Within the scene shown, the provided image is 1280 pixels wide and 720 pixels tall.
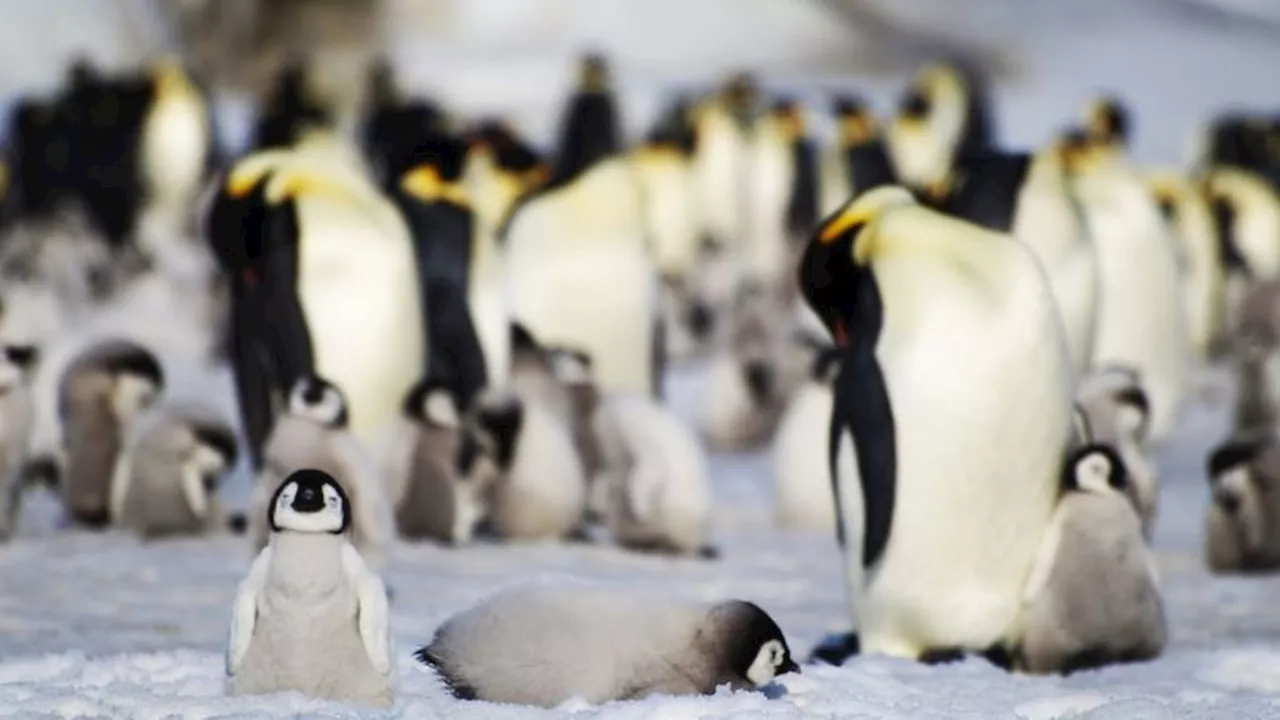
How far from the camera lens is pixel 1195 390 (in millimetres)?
11961

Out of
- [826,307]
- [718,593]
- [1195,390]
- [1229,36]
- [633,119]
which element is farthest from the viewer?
[1229,36]

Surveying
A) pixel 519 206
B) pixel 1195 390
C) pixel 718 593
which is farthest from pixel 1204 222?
pixel 718 593

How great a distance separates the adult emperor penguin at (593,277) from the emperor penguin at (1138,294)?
1895mm

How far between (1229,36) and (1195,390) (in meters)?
19.0

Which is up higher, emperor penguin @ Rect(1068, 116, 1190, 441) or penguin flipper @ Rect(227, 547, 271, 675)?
emperor penguin @ Rect(1068, 116, 1190, 441)

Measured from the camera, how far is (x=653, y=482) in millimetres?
6434

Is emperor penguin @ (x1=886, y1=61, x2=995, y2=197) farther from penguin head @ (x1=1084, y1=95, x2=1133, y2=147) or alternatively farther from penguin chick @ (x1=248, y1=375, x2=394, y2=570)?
penguin chick @ (x1=248, y1=375, x2=394, y2=570)

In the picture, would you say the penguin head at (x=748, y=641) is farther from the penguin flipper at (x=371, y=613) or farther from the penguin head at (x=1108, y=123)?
the penguin head at (x=1108, y=123)

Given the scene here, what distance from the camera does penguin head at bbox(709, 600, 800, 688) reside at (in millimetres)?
3873

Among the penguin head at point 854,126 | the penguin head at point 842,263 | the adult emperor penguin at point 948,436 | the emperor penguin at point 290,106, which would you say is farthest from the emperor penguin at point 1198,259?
the adult emperor penguin at point 948,436

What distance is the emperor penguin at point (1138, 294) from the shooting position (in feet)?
31.4

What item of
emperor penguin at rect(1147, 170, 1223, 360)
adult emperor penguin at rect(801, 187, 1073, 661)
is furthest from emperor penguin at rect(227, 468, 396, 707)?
emperor penguin at rect(1147, 170, 1223, 360)

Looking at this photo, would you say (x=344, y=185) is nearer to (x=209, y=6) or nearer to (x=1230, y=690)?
(x=1230, y=690)

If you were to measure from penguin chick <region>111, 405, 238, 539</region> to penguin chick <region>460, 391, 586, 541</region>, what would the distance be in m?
0.68
